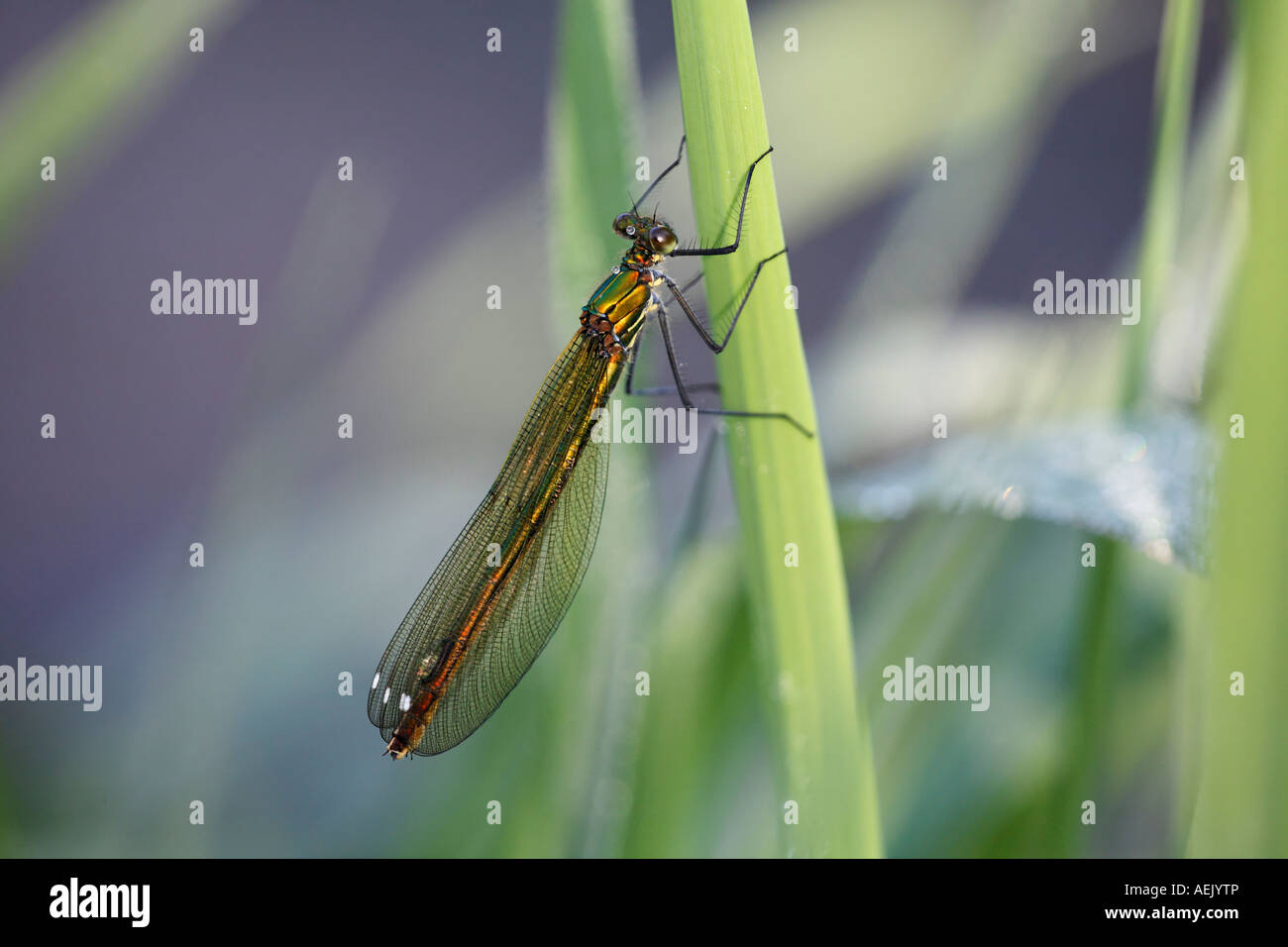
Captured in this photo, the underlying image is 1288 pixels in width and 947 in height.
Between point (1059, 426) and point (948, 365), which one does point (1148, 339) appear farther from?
point (948, 365)

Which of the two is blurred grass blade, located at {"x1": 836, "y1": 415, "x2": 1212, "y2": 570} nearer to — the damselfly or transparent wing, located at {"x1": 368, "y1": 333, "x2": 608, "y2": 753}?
the damselfly

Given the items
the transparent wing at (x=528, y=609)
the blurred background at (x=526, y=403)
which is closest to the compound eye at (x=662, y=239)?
the blurred background at (x=526, y=403)

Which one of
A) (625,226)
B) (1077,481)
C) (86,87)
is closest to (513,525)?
(625,226)

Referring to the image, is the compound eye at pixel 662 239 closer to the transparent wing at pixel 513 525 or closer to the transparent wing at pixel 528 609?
the transparent wing at pixel 513 525

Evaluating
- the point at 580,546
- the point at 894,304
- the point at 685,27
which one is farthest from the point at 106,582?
the point at 894,304
